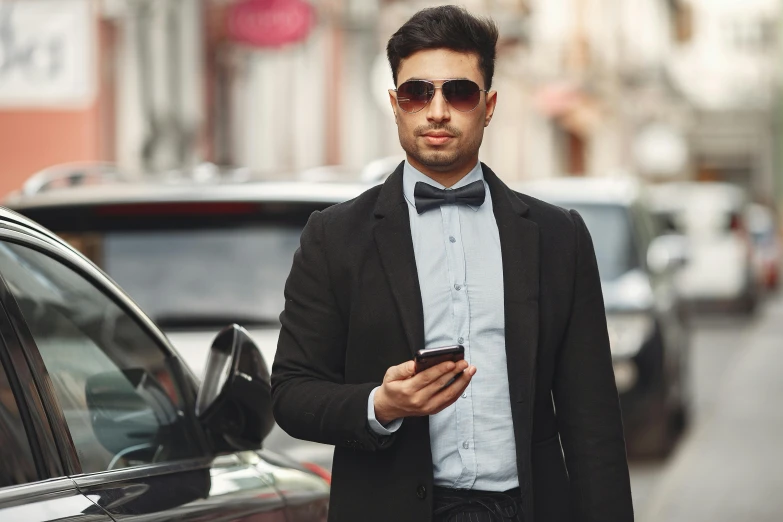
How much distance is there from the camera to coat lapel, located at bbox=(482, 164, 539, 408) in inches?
115

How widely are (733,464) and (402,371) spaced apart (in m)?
8.15

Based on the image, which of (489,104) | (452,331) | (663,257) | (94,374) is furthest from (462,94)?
(663,257)

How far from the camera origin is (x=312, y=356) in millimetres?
2967

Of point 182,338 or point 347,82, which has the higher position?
point 347,82

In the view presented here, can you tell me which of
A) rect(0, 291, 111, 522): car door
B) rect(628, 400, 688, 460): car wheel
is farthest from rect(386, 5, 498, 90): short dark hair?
rect(628, 400, 688, 460): car wheel

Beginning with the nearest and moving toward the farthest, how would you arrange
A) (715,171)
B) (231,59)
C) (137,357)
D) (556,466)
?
(556,466) → (137,357) → (231,59) → (715,171)

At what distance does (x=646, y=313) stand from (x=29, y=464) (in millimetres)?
8235

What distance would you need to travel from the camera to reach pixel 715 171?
7781 centimetres

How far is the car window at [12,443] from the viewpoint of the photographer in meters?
2.71

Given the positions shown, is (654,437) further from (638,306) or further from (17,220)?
(17,220)

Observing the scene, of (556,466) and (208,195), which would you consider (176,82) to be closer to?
(208,195)

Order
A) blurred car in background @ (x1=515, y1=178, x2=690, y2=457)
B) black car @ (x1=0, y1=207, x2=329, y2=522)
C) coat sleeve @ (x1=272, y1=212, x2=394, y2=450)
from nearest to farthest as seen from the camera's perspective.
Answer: black car @ (x1=0, y1=207, x2=329, y2=522), coat sleeve @ (x1=272, y1=212, x2=394, y2=450), blurred car in background @ (x1=515, y1=178, x2=690, y2=457)

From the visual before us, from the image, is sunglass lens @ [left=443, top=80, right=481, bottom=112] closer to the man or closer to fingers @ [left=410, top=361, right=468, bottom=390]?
the man

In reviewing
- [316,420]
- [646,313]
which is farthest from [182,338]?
[646,313]
